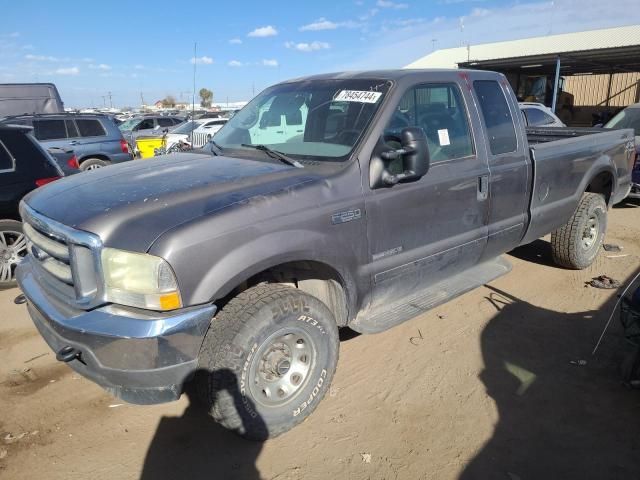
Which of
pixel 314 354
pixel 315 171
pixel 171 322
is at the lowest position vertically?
pixel 314 354

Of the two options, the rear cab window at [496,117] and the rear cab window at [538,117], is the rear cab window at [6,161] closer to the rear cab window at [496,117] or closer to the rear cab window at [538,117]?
the rear cab window at [496,117]

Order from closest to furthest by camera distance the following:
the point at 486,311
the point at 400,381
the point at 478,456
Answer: the point at 478,456 < the point at 400,381 < the point at 486,311

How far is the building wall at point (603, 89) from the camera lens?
25125mm

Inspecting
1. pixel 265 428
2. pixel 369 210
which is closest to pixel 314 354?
pixel 265 428

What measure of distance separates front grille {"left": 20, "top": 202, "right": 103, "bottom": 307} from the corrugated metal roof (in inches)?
872

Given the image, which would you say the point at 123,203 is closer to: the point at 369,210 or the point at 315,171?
the point at 315,171

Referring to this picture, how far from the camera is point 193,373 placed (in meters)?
2.42

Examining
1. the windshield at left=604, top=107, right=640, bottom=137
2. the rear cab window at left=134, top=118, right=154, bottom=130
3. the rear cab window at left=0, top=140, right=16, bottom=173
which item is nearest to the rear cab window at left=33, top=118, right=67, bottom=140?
the rear cab window at left=0, top=140, right=16, bottom=173

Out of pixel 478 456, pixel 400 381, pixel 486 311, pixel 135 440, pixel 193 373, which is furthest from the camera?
pixel 486 311

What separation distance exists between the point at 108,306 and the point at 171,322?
0.35m

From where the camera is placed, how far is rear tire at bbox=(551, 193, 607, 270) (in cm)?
499

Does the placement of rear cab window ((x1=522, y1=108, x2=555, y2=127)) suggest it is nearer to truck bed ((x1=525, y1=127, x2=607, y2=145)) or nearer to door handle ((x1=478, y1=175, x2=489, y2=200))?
truck bed ((x1=525, y1=127, x2=607, y2=145))

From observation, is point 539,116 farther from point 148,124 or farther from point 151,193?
point 148,124

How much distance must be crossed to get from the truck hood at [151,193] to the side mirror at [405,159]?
0.44 metres
